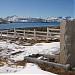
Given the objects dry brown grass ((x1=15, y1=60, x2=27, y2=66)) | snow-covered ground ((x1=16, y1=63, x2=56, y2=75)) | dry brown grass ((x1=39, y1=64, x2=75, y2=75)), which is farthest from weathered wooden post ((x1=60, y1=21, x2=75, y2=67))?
dry brown grass ((x1=15, y1=60, x2=27, y2=66))

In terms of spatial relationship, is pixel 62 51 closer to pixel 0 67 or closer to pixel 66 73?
pixel 66 73

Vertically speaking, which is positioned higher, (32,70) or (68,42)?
(68,42)

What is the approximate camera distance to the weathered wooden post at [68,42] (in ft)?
33.4

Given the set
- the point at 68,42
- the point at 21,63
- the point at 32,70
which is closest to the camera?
the point at 32,70

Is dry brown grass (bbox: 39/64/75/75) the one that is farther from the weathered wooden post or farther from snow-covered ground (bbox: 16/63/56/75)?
the weathered wooden post

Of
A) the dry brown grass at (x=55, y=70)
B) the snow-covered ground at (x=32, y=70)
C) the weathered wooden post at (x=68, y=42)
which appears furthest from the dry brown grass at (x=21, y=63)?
the weathered wooden post at (x=68, y=42)

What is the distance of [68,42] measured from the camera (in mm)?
10227

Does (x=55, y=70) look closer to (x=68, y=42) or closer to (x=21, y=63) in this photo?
(x=68, y=42)

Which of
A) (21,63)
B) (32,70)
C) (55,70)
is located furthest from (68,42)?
(21,63)

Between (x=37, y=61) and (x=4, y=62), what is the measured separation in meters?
1.69

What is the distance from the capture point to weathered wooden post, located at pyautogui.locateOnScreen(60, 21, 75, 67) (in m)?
10.2

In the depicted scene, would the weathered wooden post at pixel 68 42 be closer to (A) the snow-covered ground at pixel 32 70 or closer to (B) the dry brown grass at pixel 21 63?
(A) the snow-covered ground at pixel 32 70

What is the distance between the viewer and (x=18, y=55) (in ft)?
44.4

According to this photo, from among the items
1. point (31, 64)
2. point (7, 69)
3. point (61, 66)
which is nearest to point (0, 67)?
point (7, 69)
